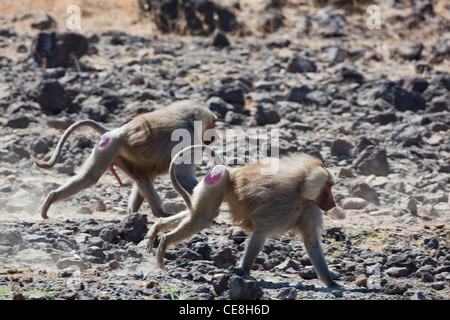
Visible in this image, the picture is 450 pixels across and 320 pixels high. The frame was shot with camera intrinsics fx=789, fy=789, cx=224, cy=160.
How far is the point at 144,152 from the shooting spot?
812 centimetres

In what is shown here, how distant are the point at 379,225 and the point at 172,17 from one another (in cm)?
930

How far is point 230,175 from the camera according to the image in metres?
6.77

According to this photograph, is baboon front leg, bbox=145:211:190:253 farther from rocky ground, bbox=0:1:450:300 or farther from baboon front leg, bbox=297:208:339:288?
baboon front leg, bbox=297:208:339:288

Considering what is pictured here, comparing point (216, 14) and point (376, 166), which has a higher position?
point (216, 14)

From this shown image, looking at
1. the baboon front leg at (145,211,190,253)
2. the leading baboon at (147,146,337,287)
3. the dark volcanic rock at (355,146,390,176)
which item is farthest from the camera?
the dark volcanic rock at (355,146,390,176)

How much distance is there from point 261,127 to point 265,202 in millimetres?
Result: 5506

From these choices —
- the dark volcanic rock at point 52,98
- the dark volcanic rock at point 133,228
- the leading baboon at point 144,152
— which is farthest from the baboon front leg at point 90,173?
A: the dark volcanic rock at point 52,98

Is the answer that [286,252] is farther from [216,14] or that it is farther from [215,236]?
[216,14]

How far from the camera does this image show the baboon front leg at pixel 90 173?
8.09m

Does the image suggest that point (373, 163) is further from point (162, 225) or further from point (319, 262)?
point (162, 225)

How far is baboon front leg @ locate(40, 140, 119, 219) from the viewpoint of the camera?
809 centimetres

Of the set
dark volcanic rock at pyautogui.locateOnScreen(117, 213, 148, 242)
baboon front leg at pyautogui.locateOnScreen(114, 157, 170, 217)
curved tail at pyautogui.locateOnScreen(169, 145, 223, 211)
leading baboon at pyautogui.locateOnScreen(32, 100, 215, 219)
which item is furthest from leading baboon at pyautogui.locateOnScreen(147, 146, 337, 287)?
baboon front leg at pyautogui.locateOnScreen(114, 157, 170, 217)

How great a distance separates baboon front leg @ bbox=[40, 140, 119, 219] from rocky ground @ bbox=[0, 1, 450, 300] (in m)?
0.25
